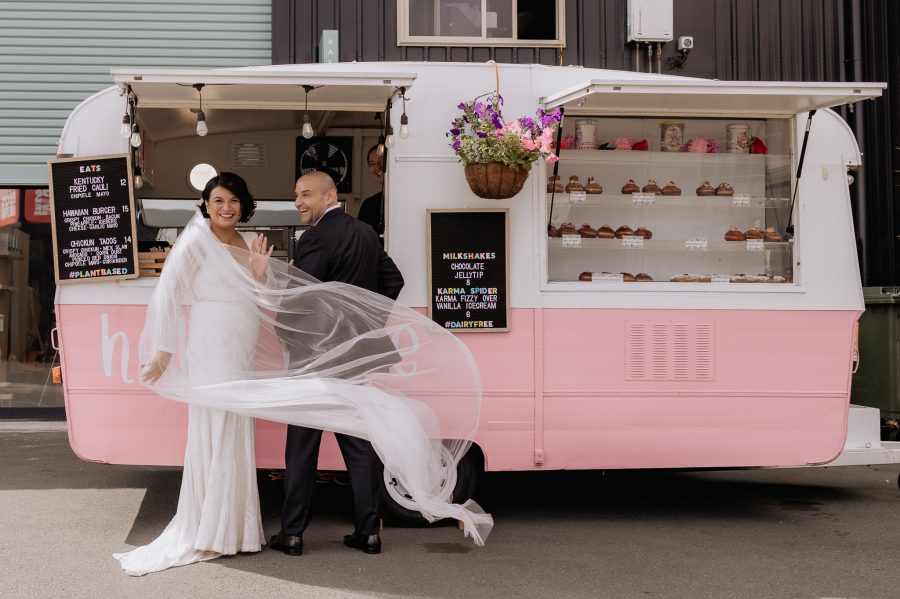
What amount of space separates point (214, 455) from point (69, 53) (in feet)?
22.9

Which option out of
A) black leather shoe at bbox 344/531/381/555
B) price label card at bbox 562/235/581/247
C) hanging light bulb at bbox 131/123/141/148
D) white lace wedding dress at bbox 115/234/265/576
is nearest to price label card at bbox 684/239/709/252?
price label card at bbox 562/235/581/247

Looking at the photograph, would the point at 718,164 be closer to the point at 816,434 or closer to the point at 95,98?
the point at 816,434

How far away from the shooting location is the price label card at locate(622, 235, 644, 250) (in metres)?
6.58

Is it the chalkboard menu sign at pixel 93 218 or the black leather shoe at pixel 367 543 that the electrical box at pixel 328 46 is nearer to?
the chalkboard menu sign at pixel 93 218

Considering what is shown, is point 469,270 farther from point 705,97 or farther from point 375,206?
point 705,97

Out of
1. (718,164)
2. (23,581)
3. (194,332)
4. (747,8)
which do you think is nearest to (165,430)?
(194,332)

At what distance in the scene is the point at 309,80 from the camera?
5.64 m

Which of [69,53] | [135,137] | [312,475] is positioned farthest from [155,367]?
[69,53]

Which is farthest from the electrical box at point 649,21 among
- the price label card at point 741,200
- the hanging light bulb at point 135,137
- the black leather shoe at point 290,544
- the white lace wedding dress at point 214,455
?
the black leather shoe at point 290,544

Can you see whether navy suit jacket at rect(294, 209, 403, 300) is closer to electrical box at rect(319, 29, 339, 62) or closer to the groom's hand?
the groom's hand

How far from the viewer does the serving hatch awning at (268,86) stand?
18.3ft

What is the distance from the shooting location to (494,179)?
5.85m

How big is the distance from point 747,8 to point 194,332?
837 cm

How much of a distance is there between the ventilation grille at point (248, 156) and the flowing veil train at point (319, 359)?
9.98 feet
